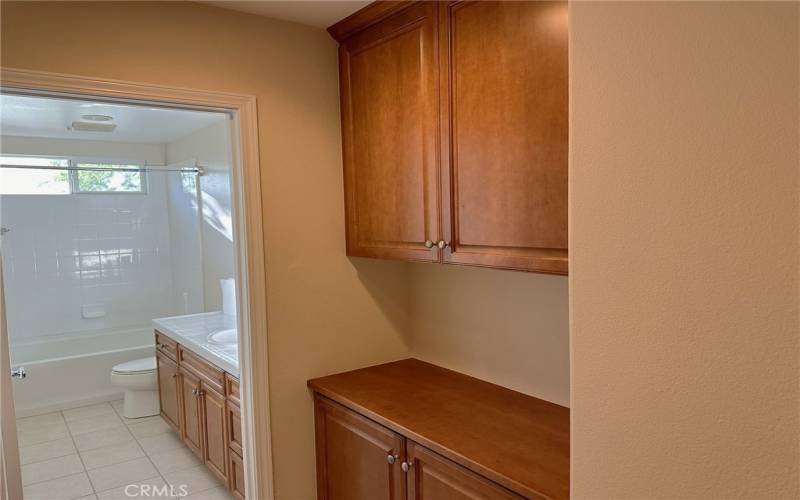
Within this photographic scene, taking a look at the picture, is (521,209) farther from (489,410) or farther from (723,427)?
(723,427)

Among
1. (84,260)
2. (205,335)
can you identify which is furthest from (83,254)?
(205,335)

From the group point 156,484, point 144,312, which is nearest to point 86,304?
point 144,312

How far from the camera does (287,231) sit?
224 centimetres

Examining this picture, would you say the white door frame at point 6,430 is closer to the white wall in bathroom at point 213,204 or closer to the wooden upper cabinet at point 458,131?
the wooden upper cabinet at point 458,131

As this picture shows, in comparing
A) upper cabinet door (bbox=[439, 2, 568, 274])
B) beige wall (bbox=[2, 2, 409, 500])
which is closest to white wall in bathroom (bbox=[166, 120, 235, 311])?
beige wall (bbox=[2, 2, 409, 500])

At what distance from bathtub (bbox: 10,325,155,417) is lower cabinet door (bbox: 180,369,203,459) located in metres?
1.64

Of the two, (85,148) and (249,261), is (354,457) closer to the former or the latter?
(249,261)

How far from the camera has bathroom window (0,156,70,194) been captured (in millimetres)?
4641

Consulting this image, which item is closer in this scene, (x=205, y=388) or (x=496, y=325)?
(x=496, y=325)

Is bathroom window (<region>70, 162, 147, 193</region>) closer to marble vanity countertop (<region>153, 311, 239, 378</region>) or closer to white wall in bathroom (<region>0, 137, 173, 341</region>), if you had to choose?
white wall in bathroom (<region>0, 137, 173, 341</region>)

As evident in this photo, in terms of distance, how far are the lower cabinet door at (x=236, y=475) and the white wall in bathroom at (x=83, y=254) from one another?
3.03 meters

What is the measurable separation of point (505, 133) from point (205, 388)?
2.26 metres

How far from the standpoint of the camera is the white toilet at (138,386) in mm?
4098

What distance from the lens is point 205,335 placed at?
332 centimetres
